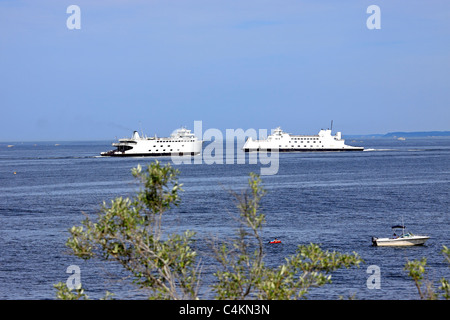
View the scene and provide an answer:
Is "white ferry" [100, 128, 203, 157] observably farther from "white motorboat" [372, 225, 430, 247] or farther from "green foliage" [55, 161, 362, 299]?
"green foliage" [55, 161, 362, 299]

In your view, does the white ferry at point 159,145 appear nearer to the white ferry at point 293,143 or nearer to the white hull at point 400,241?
the white ferry at point 293,143

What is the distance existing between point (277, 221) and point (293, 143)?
113m

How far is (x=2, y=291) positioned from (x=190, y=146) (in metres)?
110

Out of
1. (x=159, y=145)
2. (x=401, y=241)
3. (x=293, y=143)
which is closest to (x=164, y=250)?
(x=401, y=241)

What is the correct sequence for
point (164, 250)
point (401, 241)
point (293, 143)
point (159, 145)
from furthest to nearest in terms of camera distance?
point (293, 143) → point (159, 145) → point (401, 241) → point (164, 250)

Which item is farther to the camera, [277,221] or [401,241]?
[277,221]

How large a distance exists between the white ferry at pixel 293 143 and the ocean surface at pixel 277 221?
7012 cm

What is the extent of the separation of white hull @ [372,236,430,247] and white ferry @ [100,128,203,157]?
329 feet

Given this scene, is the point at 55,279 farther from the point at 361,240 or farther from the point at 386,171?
the point at 386,171

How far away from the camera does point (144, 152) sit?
13162 centimetres

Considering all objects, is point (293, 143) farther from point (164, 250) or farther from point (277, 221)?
point (164, 250)

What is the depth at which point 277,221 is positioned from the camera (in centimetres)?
4053
